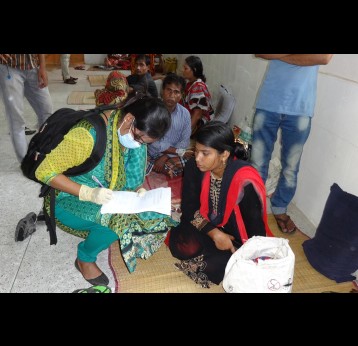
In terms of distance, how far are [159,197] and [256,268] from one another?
0.57m

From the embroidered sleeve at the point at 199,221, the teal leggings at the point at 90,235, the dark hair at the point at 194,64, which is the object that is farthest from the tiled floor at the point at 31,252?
the dark hair at the point at 194,64

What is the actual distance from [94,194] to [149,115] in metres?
0.47

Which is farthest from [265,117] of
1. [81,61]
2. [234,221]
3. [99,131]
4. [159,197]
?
[81,61]

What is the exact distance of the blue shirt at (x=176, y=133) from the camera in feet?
9.10

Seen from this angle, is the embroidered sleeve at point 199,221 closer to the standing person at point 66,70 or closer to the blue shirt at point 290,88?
the blue shirt at point 290,88

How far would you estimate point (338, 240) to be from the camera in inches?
70.4

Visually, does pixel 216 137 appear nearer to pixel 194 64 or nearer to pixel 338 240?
pixel 338 240

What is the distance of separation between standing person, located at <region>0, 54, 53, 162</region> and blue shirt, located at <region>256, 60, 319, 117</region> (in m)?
1.84

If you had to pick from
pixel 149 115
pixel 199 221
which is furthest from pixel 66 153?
pixel 199 221

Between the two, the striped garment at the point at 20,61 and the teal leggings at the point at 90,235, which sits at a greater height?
the striped garment at the point at 20,61

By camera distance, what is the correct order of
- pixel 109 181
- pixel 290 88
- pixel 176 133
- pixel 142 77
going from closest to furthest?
pixel 109 181 → pixel 290 88 → pixel 176 133 → pixel 142 77

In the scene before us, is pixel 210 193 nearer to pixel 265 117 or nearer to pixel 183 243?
pixel 183 243

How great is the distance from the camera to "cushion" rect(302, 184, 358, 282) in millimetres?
1725

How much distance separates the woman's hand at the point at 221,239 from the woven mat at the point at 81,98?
3.85 meters
